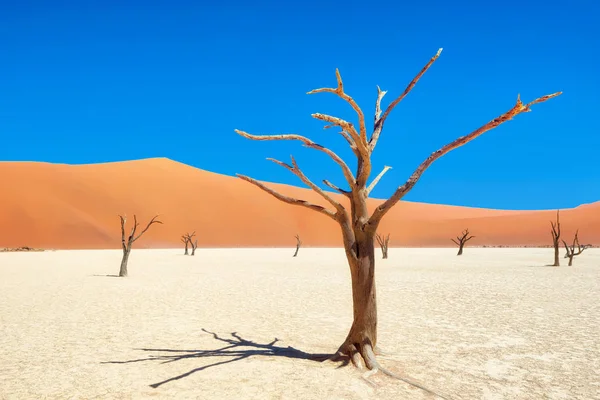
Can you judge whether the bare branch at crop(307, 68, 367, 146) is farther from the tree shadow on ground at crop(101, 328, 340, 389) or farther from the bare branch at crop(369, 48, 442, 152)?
the tree shadow on ground at crop(101, 328, 340, 389)

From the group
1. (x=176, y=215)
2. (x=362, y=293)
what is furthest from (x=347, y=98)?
(x=176, y=215)

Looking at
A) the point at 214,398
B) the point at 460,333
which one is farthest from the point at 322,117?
the point at 460,333

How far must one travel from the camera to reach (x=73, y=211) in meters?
66.2

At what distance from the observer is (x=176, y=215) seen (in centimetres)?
7650

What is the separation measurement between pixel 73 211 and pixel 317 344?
2627 inches

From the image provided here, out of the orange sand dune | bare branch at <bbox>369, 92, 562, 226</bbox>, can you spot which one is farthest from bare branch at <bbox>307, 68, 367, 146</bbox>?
the orange sand dune

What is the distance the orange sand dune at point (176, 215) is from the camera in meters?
62.2

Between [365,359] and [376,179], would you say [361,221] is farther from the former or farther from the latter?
[365,359]

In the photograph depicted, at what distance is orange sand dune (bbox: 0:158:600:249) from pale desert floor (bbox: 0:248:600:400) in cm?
5222

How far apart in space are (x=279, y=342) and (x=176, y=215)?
7139 cm

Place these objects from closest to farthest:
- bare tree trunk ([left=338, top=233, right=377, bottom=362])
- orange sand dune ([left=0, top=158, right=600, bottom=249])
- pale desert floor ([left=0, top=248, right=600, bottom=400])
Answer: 1. pale desert floor ([left=0, top=248, right=600, bottom=400])
2. bare tree trunk ([left=338, top=233, right=377, bottom=362])
3. orange sand dune ([left=0, top=158, right=600, bottom=249])

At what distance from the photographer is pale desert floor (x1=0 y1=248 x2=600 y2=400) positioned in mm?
5539

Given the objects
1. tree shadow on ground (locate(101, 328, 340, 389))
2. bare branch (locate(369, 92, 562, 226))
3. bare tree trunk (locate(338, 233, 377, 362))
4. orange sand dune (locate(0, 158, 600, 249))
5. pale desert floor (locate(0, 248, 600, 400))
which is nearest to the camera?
bare branch (locate(369, 92, 562, 226))

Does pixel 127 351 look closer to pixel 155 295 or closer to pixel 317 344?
pixel 317 344
